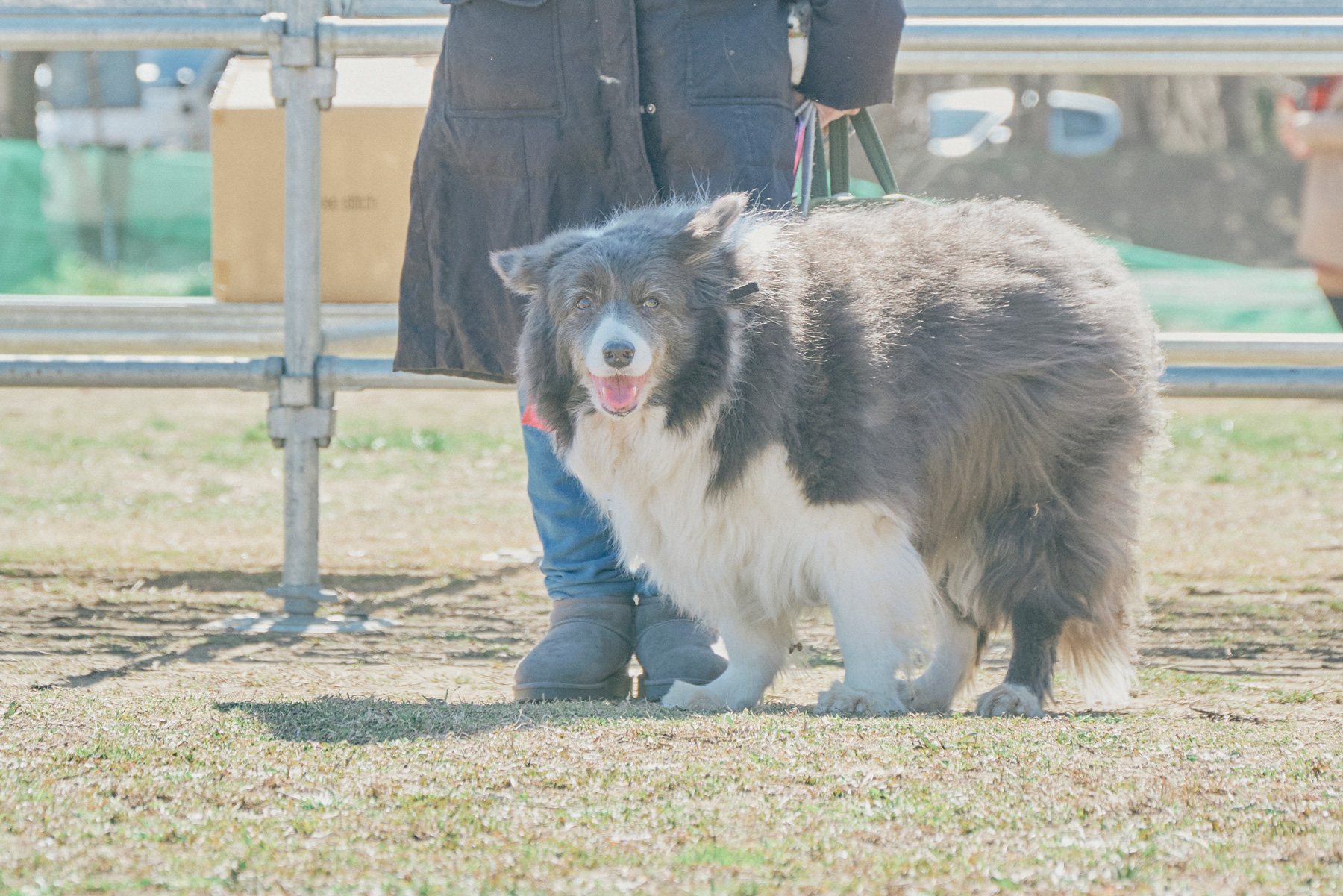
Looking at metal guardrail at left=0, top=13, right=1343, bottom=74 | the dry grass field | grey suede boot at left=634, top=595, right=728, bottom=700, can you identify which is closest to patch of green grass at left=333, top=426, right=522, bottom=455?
the dry grass field

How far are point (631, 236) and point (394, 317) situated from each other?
1962 millimetres

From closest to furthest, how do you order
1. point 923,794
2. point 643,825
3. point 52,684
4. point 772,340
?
point 643,825 → point 923,794 → point 772,340 → point 52,684

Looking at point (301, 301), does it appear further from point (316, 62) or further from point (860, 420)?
point (860, 420)

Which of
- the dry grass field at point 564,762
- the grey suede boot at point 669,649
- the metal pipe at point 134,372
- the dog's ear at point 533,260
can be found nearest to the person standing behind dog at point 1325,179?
the dry grass field at point 564,762

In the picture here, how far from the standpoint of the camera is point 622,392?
3.37 meters

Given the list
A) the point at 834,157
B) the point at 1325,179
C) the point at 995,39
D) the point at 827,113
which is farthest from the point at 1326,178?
the point at 827,113

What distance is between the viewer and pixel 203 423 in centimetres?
1030

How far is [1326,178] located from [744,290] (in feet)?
28.1

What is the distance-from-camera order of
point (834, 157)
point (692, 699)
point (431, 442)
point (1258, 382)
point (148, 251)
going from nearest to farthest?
1. point (692, 699)
2. point (834, 157)
3. point (1258, 382)
4. point (431, 442)
5. point (148, 251)

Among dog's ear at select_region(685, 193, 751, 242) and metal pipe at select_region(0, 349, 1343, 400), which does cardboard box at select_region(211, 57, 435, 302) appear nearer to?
metal pipe at select_region(0, 349, 1343, 400)

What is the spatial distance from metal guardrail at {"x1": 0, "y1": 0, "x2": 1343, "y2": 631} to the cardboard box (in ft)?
0.86

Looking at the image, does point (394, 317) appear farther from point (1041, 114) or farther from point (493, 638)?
point (1041, 114)

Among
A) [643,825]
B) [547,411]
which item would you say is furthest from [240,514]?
[643,825]

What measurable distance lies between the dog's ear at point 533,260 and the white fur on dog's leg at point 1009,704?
58.8 inches
